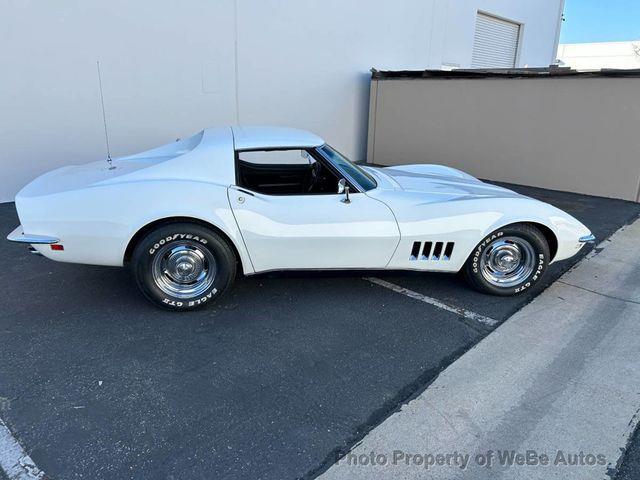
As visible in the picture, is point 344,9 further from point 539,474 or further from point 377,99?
point 539,474

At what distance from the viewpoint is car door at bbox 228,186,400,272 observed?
3.40 metres

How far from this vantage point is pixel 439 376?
2.82 meters

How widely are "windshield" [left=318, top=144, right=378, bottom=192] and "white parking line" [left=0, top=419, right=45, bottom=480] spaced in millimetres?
2660

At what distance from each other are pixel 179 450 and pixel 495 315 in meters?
2.55

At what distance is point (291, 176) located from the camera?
4.32 m

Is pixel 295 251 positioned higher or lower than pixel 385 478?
higher

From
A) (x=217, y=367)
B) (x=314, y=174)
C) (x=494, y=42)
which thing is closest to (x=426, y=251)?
(x=314, y=174)

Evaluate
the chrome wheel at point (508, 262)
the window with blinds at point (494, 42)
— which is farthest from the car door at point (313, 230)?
the window with blinds at point (494, 42)

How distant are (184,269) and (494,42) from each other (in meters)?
14.9

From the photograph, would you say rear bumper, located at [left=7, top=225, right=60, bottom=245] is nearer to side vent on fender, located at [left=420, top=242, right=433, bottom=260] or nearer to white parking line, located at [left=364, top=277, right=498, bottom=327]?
white parking line, located at [left=364, top=277, right=498, bottom=327]

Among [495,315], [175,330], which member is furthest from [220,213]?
[495,315]

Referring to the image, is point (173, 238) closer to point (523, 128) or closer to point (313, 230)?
point (313, 230)

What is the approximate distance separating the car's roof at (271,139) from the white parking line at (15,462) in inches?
90.6

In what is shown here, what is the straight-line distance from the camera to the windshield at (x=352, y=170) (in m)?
3.63
